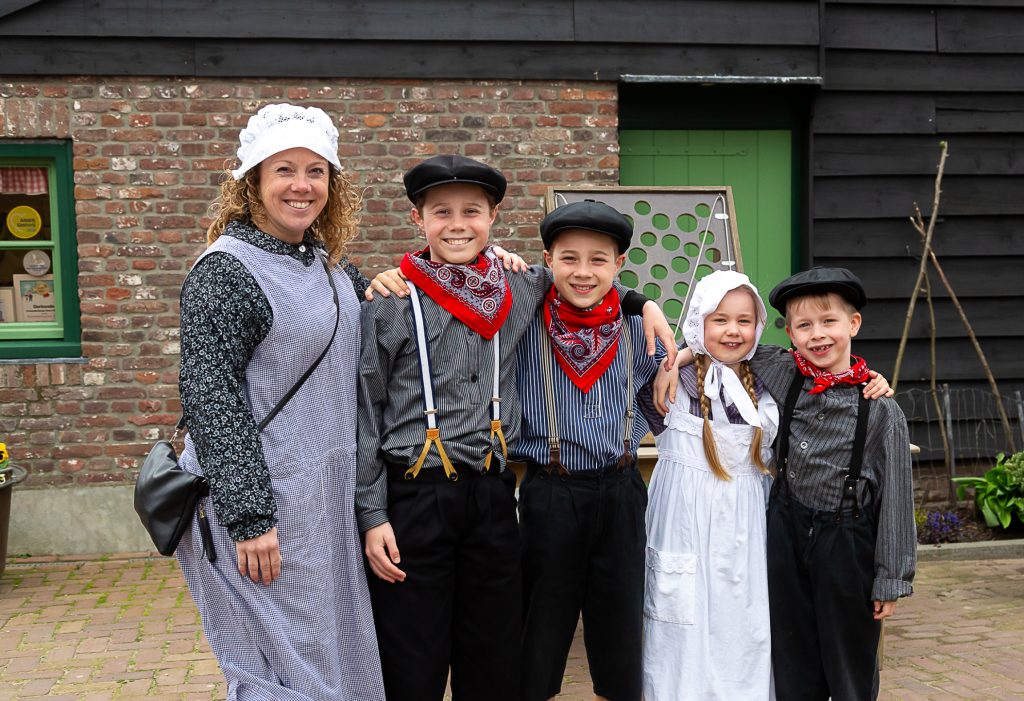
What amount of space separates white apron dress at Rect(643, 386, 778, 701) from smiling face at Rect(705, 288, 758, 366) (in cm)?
16

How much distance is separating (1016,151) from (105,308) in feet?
18.8

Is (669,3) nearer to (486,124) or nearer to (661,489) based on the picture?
(486,124)

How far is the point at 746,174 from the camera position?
21.1ft

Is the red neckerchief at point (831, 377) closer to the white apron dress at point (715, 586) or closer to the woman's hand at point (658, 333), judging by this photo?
the white apron dress at point (715, 586)

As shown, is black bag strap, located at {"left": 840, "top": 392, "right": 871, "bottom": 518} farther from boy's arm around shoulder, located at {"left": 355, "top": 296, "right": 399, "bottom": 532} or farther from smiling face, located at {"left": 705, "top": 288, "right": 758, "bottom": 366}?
boy's arm around shoulder, located at {"left": 355, "top": 296, "right": 399, "bottom": 532}

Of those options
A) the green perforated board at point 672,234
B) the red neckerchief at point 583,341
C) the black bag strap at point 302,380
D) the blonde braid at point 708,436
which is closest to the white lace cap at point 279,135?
the black bag strap at point 302,380

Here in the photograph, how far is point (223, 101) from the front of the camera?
19.3 feet

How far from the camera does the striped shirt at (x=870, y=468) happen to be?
2.96 meters

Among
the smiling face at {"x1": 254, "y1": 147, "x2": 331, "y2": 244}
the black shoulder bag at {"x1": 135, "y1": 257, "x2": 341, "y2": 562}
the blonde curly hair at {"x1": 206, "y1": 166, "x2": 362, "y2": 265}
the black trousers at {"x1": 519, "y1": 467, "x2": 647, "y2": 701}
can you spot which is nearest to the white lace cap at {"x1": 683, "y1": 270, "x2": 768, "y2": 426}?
the black trousers at {"x1": 519, "y1": 467, "x2": 647, "y2": 701}

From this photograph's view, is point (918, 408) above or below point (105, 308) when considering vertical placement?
below

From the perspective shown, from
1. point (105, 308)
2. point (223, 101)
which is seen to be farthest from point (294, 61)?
point (105, 308)

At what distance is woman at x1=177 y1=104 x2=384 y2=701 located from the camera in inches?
95.4

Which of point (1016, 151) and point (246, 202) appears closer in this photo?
point (246, 202)

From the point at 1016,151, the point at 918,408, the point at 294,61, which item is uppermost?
the point at 294,61
